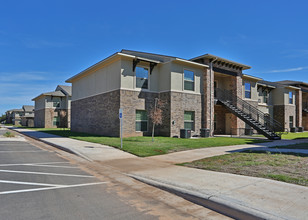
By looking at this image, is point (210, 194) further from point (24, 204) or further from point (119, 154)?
point (119, 154)

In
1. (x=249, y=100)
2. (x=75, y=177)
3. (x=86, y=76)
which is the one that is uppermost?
(x=86, y=76)

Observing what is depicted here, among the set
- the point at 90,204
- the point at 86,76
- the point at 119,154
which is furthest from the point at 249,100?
the point at 90,204

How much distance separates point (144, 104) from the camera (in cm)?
2030

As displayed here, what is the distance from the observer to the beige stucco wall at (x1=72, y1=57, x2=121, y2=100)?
1991cm

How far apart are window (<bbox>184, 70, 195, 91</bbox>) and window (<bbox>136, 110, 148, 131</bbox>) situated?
14.8ft

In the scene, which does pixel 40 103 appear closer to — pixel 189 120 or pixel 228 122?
pixel 189 120

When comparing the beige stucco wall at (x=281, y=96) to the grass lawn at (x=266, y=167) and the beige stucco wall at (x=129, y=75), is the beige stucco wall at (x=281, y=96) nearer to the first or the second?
the beige stucco wall at (x=129, y=75)

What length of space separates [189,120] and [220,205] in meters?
16.6

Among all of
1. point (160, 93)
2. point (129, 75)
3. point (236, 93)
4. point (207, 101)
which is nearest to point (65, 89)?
point (129, 75)

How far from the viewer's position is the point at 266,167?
8.20m

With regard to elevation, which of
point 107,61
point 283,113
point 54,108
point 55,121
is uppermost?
point 107,61

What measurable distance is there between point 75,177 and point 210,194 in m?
4.22

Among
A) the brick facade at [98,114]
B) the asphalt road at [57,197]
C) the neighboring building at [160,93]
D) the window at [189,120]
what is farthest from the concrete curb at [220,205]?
A: the window at [189,120]

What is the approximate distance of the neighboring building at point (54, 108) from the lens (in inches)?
1693
